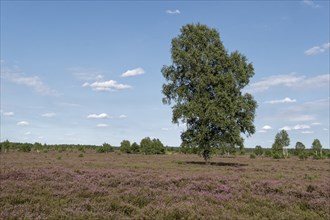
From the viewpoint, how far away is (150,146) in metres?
96.3

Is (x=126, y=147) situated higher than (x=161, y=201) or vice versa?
(x=126, y=147)

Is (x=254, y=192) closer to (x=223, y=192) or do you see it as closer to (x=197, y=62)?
(x=223, y=192)

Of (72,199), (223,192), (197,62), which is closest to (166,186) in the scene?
(223,192)

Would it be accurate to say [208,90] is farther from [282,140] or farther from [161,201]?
[282,140]

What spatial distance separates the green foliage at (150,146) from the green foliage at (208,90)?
5008 cm

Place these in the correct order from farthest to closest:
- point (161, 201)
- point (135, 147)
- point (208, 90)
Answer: point (135, 147), point (208, 90), point (161, 201)

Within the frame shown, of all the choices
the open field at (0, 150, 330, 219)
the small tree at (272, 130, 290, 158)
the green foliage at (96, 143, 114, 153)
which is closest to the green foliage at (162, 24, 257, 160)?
the open field at (0, 150, 330, 219)

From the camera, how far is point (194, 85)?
4534 centimetres

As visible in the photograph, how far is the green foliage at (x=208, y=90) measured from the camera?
142 ft

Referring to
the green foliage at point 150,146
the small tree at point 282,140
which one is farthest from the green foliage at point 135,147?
the small tree at point 282,140

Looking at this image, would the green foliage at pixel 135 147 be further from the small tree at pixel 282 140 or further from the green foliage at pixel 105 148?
the small tree at pixel 282 140

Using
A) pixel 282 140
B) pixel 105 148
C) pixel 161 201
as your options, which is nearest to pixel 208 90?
pixel 161 201

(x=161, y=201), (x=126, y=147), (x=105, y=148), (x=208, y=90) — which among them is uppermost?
(x=208, y=90)

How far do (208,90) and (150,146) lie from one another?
175ft
